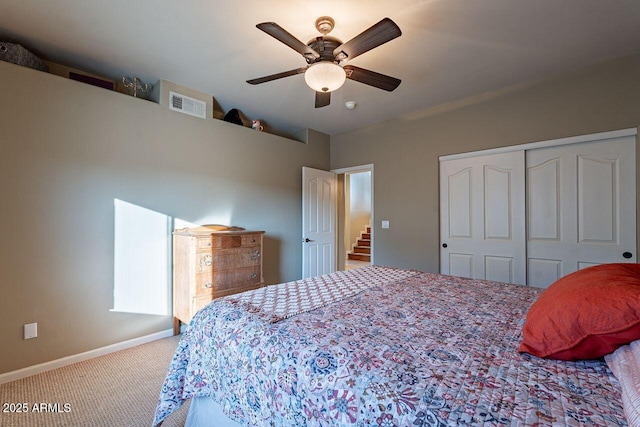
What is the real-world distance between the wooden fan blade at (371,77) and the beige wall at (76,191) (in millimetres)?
1879

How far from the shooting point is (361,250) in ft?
26.2

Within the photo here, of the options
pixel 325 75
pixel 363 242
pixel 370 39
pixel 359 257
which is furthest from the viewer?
pixel 363 242

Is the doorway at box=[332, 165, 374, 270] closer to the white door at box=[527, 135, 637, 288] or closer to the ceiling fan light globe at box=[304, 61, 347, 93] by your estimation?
the white door at box=[527, 135, 637, 288]

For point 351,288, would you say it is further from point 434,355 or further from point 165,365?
point 165,365

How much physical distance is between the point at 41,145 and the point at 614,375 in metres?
3.49

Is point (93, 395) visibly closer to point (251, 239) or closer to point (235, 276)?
point (235, 276)

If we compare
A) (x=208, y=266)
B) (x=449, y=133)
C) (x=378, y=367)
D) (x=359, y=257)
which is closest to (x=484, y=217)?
(x=449, y=133)

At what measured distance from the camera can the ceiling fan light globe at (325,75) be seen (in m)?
1.85

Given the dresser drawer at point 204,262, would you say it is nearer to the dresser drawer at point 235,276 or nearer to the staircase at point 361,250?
the dresser drawer at point 235,276

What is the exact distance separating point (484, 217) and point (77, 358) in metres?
4.16

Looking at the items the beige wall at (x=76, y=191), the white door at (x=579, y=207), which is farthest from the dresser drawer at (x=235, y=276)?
the white door at (x=579, y=207)

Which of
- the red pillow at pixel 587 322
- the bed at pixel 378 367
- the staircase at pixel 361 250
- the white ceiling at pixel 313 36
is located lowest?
the staircase at pixel 361 250

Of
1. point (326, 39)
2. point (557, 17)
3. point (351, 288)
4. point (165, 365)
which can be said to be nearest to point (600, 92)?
point (557, 17)

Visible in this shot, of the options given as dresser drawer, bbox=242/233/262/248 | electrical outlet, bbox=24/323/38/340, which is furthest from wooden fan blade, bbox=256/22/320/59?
electrical outlet, bbox=24/323/38/340
